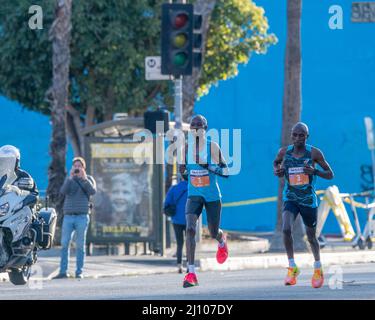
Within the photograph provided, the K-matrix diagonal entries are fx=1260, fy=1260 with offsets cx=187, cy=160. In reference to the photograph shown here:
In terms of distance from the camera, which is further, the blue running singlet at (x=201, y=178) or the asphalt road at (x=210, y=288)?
the blue running singlet at (x=201, y=178)

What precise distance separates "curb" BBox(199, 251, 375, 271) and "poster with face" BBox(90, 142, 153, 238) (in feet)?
8.15

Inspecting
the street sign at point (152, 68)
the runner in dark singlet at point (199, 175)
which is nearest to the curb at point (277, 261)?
the street sign at point (152, 68)

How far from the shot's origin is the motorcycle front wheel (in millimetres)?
15781

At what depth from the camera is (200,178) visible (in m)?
14.9

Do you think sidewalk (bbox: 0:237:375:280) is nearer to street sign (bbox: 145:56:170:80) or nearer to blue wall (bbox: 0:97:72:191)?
street sign (bbox: 145:56:170:80)

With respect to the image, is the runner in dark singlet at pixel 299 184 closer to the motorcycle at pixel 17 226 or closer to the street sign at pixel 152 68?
the motorcycle at pixel 17 226

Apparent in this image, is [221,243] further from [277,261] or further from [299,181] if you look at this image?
[277,261]

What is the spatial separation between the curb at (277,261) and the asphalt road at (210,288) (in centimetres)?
135

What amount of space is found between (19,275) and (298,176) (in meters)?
3.94

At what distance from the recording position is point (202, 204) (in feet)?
49.2

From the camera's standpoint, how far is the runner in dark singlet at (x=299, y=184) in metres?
14.3

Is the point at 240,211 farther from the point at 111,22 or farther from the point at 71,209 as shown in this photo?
the point at 71,209

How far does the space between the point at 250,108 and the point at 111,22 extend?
8017 millimetres
